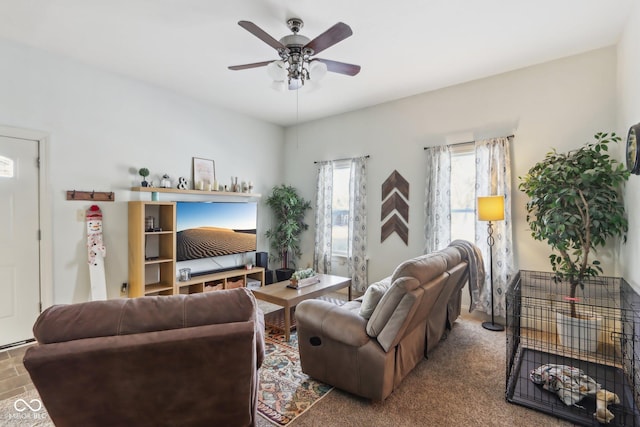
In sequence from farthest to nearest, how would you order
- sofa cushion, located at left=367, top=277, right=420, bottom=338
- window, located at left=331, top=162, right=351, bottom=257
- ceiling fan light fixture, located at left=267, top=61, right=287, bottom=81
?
window, located at left=331, top=162, right=351, bottom=257, ceiling fan light fixture, located at left=267, top=61, right=287, bottom=81, sofa cushion, located at left=367, top=277, right=420, bottom=338

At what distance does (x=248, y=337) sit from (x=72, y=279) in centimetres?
322

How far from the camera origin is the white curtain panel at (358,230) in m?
4.76

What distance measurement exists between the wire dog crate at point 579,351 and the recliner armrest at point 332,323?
113 centimetres

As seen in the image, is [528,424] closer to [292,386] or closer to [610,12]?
[292,386]

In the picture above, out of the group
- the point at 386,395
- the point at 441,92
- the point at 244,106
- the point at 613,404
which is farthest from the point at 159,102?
the point at 613,404

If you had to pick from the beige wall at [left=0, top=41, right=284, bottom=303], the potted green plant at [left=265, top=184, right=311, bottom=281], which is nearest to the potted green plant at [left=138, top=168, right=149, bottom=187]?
the beige wall at [left=0, top=41, right=284, bottom=303]

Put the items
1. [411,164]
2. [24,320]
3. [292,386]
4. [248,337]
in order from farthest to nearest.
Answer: [411,164]
[24,320]
[292,386]
[248,337]

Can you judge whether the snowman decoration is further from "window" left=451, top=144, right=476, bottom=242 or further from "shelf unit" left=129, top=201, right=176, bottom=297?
"window" left=451, top=144, right=476, bottom=242

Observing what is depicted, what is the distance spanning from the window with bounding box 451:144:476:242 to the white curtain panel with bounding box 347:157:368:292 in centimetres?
129

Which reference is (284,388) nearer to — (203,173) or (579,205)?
(579,205)

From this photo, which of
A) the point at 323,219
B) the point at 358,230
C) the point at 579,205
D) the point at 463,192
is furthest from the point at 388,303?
the point at 323,219

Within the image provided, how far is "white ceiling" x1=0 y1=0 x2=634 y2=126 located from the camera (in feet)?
8.20

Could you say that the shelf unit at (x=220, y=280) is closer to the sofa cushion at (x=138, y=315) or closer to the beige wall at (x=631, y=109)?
A: the sofa cushion at (x=138, y=315)

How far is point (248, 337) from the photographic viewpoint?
1346mm
